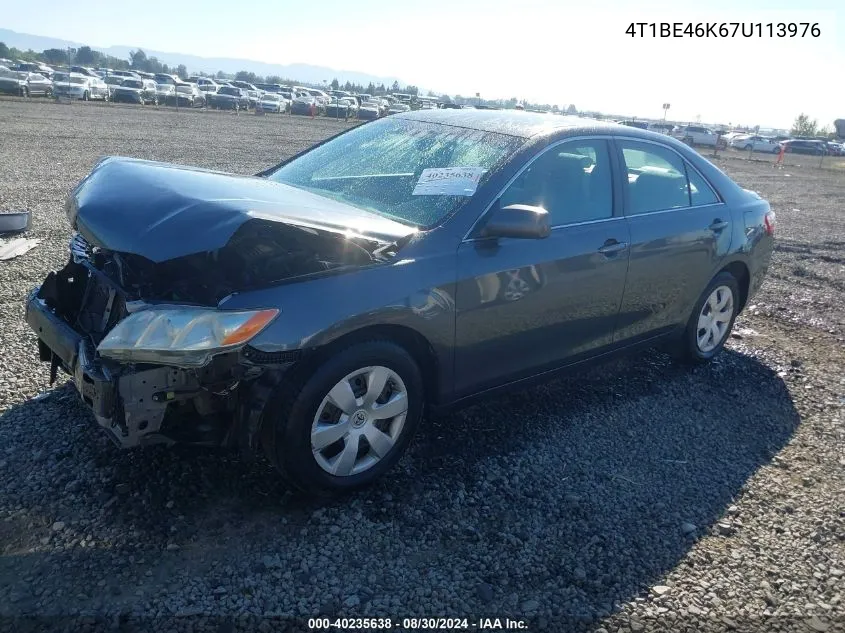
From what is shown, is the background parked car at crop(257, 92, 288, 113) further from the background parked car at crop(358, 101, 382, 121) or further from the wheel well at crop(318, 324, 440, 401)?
the wheel well at crop(318, 324, 440, 401)

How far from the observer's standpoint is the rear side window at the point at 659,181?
418cm

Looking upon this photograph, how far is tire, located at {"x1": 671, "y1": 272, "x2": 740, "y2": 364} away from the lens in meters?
4.80

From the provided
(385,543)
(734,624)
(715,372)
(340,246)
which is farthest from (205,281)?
(715,372)

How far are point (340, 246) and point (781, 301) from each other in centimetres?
576

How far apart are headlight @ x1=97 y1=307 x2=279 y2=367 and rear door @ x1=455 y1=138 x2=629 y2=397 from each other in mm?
1073

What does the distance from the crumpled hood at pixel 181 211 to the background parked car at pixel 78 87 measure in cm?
3251

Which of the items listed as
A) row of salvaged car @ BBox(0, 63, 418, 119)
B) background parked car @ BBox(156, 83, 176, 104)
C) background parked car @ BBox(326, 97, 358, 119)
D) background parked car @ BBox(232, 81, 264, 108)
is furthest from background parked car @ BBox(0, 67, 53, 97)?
background parked car @ BBox(326, 97, 358, 119)

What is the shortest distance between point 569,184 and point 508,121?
0.55 metres

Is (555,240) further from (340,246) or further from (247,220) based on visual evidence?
(247,220)

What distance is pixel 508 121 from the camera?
13.1ft

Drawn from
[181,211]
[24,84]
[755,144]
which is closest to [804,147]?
[755,144]

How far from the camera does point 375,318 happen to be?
114 inches

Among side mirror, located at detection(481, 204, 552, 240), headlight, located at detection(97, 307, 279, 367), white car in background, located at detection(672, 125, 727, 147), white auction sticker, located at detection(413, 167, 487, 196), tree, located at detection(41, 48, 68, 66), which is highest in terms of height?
tree, located at detection(41, 48, 68, 66)

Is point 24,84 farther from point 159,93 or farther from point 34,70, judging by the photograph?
point 34,70
